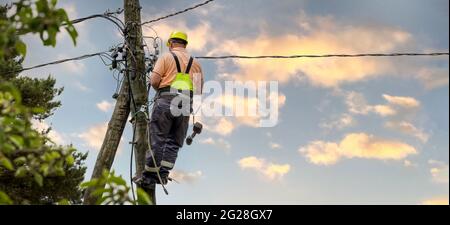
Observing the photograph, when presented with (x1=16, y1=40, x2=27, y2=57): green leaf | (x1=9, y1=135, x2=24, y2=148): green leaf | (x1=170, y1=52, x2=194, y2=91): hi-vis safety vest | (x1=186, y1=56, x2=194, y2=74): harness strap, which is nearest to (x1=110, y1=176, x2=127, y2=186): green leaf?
(x1=9, y1=135, x2=24, y2=148): green leaf

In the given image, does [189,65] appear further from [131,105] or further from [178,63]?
[131,105]

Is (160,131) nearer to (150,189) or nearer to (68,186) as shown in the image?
(150,189)

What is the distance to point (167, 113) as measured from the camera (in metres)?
7.31

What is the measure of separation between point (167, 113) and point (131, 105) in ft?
4.51

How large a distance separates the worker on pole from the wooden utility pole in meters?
0.76

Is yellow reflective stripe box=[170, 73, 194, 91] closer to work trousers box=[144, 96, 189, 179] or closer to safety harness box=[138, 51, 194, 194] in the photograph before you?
safety harness box=[138, 51, 194, 194]

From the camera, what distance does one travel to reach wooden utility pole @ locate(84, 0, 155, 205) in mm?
8195

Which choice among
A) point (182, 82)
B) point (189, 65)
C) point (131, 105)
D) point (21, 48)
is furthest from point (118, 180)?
point (131, 105)

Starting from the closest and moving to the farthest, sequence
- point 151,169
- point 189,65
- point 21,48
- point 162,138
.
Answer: point 21,48 < point 151,169 < point 162,138 < point 189,65

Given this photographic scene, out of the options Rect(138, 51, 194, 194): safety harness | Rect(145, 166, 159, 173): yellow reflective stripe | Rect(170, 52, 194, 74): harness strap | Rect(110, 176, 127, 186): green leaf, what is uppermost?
Rect(170, 52, 194, 74): harness strap

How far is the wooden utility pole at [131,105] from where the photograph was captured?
8195mm

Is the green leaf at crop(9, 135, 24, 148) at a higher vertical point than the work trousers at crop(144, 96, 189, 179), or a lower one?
lower
